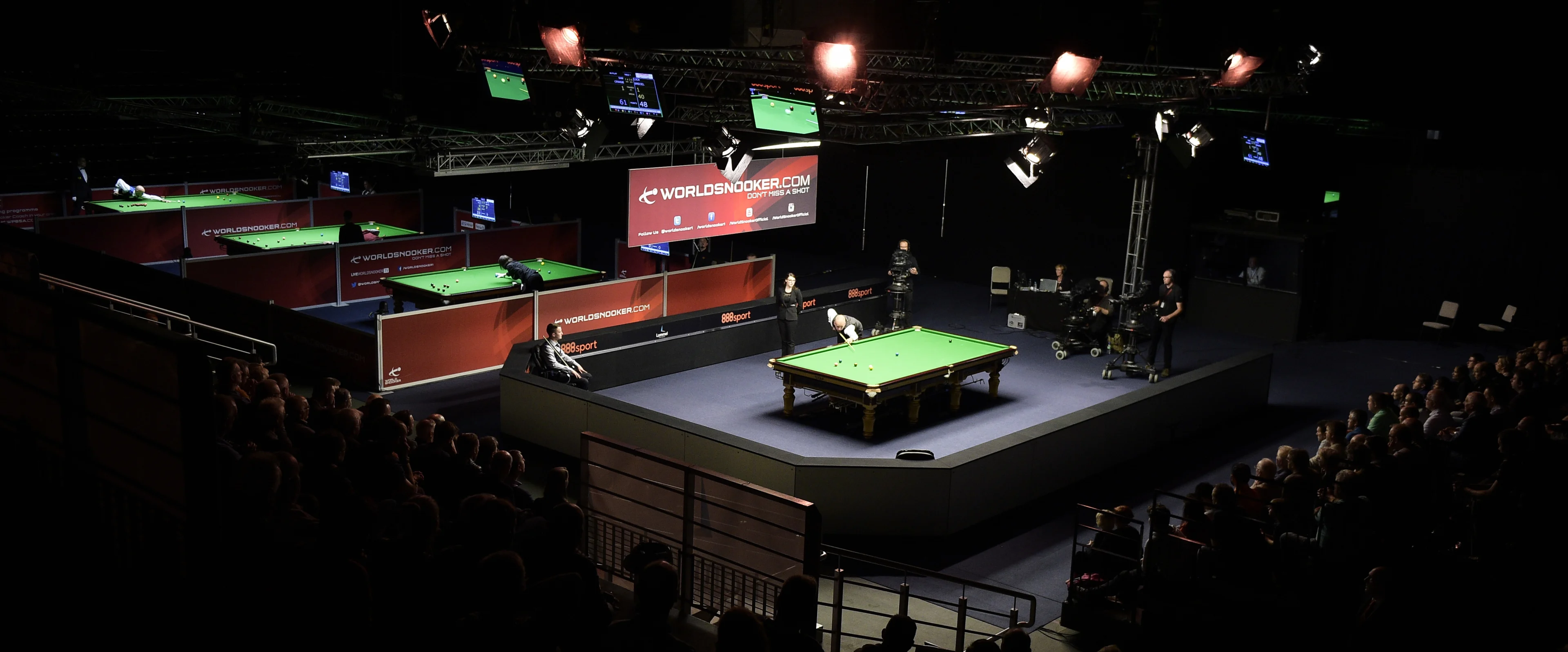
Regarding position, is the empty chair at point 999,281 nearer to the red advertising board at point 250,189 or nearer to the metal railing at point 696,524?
the metal railing at point 696,524

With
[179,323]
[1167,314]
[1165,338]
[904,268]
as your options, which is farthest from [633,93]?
[1165,338]

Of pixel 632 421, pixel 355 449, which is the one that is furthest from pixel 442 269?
pixel 355 449

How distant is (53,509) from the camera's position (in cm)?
507

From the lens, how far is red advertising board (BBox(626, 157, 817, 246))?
16766mm

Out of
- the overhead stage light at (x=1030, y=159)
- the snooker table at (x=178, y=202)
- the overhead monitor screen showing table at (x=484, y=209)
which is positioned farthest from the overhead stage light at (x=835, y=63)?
the snooker table at (x=178, y=202)

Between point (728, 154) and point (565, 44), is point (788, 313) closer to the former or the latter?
point (728, 154)

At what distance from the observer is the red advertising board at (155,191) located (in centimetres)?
2373

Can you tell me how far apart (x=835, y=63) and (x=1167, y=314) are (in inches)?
247

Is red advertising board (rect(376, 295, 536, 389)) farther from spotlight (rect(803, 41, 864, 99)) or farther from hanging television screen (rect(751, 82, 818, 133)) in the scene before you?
spotlight (rect(803, 41, 864, 99))

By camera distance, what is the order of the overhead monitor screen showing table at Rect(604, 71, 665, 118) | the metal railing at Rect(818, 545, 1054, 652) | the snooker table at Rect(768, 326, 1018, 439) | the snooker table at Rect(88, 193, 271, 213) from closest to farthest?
the metal railing at Rect(818, 545, 1054, 652), the snooker table at Rect(768, 326, 1018, 439), the overhead monitor screen showing table at Rect(604, 71, 665, 118), the snooker table at Rect(88, 193, 271, 213)

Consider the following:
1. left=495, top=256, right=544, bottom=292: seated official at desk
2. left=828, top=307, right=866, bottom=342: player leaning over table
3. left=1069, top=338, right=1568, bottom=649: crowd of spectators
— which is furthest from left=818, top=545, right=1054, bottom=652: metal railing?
left=495, top=256, right=544, bottom=292: seated official at desk

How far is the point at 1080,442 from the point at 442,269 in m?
12.1

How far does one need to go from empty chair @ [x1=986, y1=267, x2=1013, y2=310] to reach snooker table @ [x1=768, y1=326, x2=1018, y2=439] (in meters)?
5.37

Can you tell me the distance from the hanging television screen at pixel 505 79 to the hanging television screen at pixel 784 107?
12.2 ft
